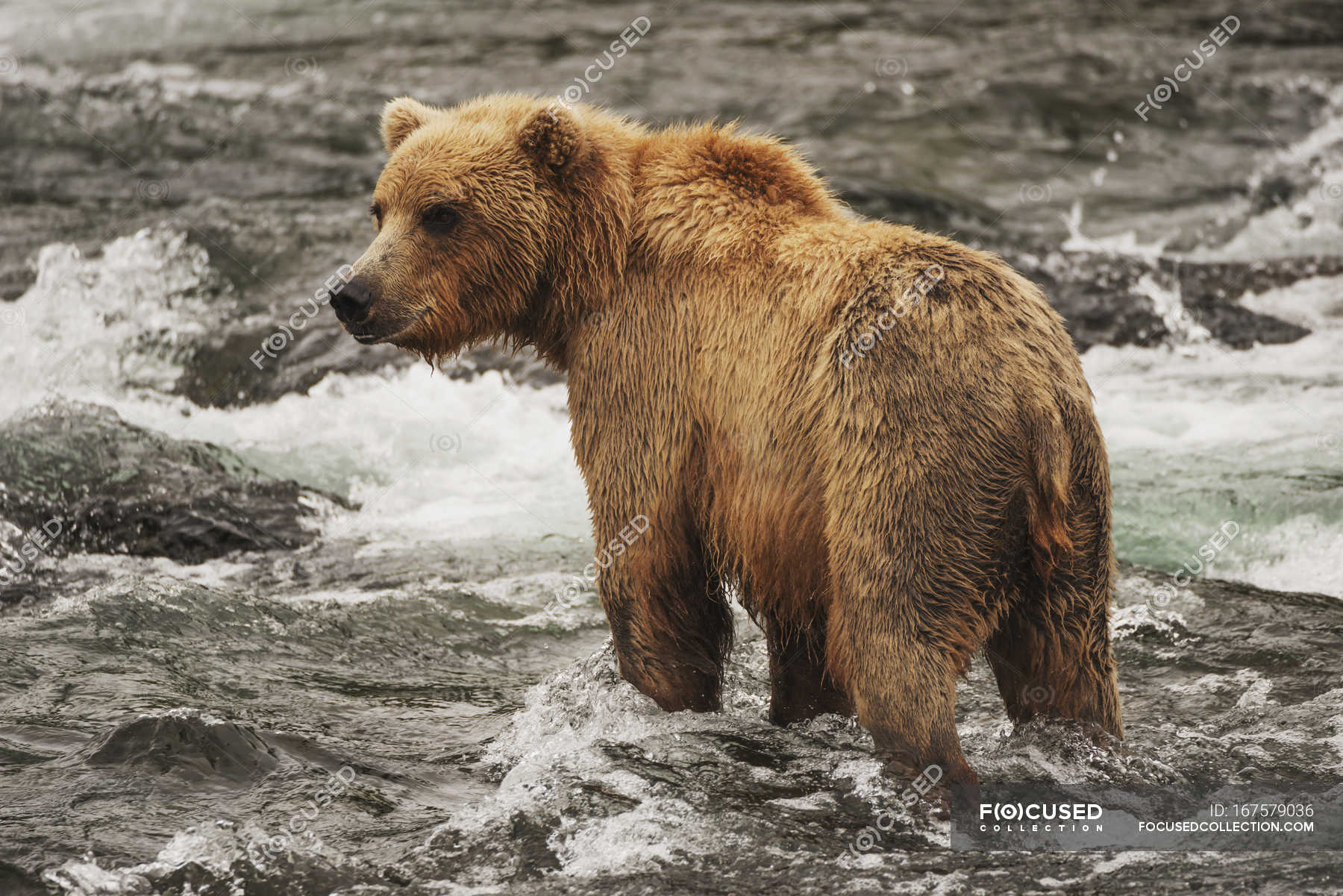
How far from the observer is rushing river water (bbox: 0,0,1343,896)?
15.6 ft

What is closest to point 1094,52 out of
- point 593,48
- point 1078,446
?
point 593,48

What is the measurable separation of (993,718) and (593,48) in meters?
12.9

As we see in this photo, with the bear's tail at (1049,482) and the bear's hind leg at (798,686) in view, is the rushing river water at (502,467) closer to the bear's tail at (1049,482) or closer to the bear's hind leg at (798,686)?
the bear's hind leg at (798,686)

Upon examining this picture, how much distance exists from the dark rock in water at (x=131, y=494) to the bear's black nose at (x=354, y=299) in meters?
3.23

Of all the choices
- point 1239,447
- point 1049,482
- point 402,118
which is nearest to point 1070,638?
point 1049,482

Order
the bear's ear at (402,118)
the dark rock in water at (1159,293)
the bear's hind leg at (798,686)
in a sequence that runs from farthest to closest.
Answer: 1. the dark rock in water at (1159,293)
2. the bear's ear at (402,118)
3. the bear's hind leg at (798,686)

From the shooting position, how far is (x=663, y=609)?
5.20 m

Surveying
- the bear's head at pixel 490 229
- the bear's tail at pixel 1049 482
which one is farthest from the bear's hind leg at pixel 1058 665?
the bear's head at pixel 490 229

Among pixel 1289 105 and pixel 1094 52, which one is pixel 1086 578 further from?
pixel 1094 52

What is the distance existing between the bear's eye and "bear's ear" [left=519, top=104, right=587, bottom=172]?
0.36 meters

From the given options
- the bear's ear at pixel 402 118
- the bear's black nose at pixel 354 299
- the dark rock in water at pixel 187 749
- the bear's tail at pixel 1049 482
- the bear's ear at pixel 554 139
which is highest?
the bear's ear at pixel 402 118

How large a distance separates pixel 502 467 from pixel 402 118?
4264 millimetres

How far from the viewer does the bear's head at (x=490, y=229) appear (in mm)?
5270

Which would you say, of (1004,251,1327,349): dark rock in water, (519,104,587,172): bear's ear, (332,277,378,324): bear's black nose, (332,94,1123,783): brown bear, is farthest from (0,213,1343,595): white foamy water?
(519,104,587,172): bear's ear
